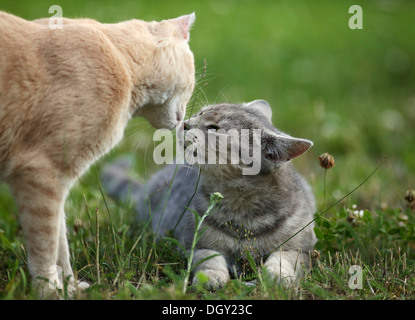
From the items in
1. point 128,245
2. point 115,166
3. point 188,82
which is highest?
point 188,82

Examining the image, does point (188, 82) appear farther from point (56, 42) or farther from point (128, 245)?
point (128, 245)

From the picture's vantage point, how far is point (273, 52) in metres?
8.21

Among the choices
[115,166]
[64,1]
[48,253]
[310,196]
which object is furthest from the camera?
[64,1]

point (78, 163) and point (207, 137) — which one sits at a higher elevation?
point (207, 137)

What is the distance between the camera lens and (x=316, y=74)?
7.59 metres

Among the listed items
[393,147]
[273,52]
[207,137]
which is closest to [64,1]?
[273,52]

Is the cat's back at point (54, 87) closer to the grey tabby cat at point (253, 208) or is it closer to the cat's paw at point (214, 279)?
the grey tabby cat at point (253, 208)

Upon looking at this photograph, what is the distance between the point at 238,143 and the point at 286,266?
810 millimetres

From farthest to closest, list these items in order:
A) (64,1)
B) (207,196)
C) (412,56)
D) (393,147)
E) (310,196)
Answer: (64,1) → (412,56) → (393,147) → (310,196) → (207,196)

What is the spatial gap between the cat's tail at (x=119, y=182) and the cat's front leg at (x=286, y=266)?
1726mm

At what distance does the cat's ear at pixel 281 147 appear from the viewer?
9.58 feet

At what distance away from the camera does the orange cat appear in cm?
241

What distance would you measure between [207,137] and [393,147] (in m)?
2.98

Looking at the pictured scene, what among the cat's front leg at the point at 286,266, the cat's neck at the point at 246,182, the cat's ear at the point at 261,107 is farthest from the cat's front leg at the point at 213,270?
the cat's ear at the point at 261,107
